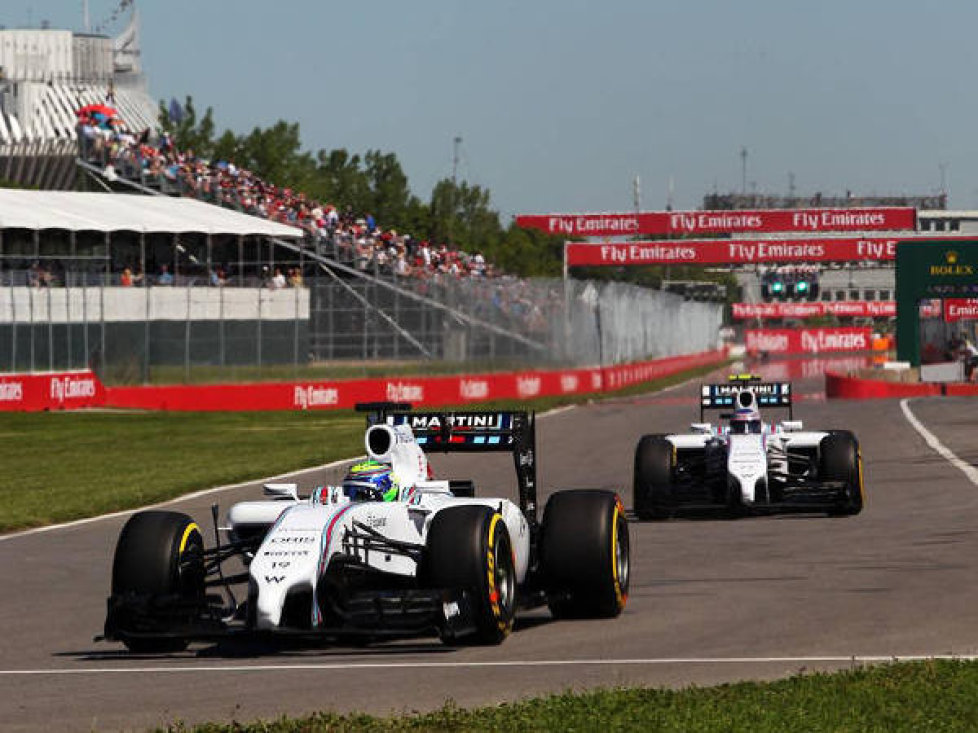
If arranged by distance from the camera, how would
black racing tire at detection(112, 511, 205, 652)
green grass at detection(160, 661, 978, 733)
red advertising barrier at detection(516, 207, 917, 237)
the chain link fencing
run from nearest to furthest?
green grass at detection(160, 661, 978, 733)
black racing tire at detection(112, 511, 205, 652)
the chain link fencing
red advertising barrier at detection(516, 207, 917, 237)

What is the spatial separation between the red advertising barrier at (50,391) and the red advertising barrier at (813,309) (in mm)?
103056

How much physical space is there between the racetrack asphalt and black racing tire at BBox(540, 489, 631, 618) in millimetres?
143

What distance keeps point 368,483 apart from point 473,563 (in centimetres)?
136

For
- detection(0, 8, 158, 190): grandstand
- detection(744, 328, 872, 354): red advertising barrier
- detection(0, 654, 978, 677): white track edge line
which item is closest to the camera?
detection(0, 654, 978, 677): white track edge line

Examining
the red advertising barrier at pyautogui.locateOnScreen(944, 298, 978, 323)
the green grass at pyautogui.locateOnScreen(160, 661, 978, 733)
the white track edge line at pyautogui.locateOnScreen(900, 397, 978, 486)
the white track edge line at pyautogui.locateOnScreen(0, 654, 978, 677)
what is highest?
the red advertising barrier at pyautogui.locateOnScreen(944, 298, 978, 323)

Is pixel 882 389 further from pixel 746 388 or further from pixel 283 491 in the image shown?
pixel 283 491

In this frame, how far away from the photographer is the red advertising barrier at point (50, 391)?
144 ft

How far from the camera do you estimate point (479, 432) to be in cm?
1385

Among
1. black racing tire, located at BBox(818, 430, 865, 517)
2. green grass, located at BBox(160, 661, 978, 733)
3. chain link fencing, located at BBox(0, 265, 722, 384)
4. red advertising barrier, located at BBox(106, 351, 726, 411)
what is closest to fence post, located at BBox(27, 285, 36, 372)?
chain link fencing, located at BBox(0, 265, 722, 384)

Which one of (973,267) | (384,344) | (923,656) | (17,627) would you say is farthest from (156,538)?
(973,267)

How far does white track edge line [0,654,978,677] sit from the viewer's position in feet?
33.2

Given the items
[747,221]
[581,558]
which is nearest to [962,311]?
[747,221]

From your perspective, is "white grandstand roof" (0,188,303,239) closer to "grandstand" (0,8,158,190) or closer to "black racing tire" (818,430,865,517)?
"grandstand" (0,8,158,190)

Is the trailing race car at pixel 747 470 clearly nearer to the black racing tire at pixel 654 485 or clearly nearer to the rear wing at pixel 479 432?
the black racing tire at pixel 654 485
